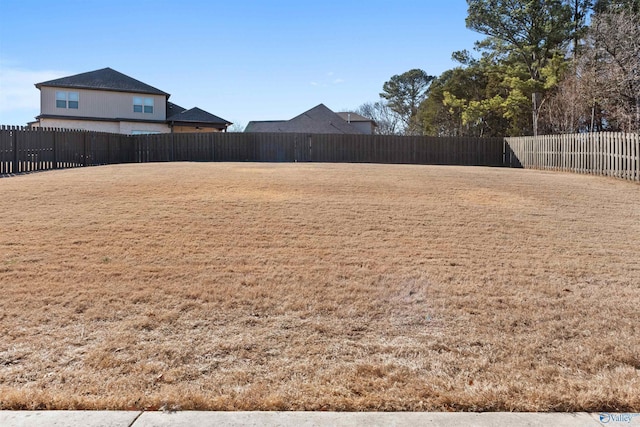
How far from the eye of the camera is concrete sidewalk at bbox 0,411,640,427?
315 cm

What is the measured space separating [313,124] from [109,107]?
62.7ft

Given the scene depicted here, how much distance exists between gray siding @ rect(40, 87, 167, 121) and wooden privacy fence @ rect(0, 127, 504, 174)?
6793mm

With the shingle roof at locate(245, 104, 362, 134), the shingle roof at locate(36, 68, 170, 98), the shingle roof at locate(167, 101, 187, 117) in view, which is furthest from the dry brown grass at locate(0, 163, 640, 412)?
the shingle roof at locate(245, 104, 362, 134)

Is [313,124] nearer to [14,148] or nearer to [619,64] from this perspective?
[619,64]

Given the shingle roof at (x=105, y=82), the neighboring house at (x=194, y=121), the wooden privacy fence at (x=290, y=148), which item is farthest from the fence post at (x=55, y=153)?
the neighboring house at (x=194, y=121)

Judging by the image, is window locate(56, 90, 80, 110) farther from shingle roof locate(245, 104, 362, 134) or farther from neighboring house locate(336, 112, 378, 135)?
neighboring house locate(336, 112, 378, 135)

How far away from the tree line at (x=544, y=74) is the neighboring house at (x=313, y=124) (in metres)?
7.51

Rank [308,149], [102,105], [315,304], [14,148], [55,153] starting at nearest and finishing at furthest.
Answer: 1. [315,304]
2. [14,148]
3. [55,153]
4. [308,149]
5. [102,105]

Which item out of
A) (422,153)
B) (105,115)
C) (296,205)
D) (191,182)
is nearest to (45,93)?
(105,115)

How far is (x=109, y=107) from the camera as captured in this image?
33.0 meters

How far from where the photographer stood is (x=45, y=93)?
31.8 m

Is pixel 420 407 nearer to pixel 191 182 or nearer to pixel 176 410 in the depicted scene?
pixel 176 410

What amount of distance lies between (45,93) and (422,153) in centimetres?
2303

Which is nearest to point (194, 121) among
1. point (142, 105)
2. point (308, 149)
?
point (142, 105)
